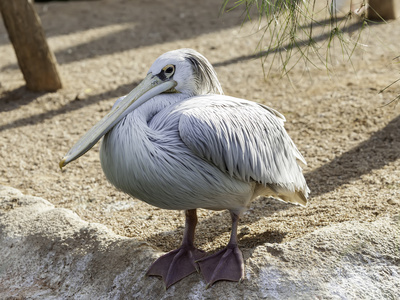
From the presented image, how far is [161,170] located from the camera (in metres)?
2.60

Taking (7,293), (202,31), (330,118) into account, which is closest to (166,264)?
(7,293)

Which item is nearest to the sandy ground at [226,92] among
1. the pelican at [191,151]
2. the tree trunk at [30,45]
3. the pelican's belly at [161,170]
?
the tree trunk at [30,45]

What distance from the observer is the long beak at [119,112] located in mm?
2725

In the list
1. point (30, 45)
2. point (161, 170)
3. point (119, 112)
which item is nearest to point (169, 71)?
point (119, 112)

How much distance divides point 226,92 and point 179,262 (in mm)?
3537

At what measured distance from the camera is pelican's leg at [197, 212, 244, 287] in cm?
272

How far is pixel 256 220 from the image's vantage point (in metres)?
3.65

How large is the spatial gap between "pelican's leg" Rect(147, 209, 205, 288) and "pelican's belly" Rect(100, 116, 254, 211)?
1.17 ft

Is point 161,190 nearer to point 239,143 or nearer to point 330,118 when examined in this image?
point 239,143

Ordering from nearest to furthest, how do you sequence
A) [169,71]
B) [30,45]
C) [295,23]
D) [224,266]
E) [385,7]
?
[224,266]
[169,71]
[295,23]
[30,45]
[385,7]

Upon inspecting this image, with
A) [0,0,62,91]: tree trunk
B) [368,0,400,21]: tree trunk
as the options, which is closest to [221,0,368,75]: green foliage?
[0,0,62,91]: tree trunk

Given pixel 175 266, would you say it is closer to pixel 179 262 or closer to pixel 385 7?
pixel 179 262

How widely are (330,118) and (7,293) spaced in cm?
342

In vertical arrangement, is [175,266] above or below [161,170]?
below
